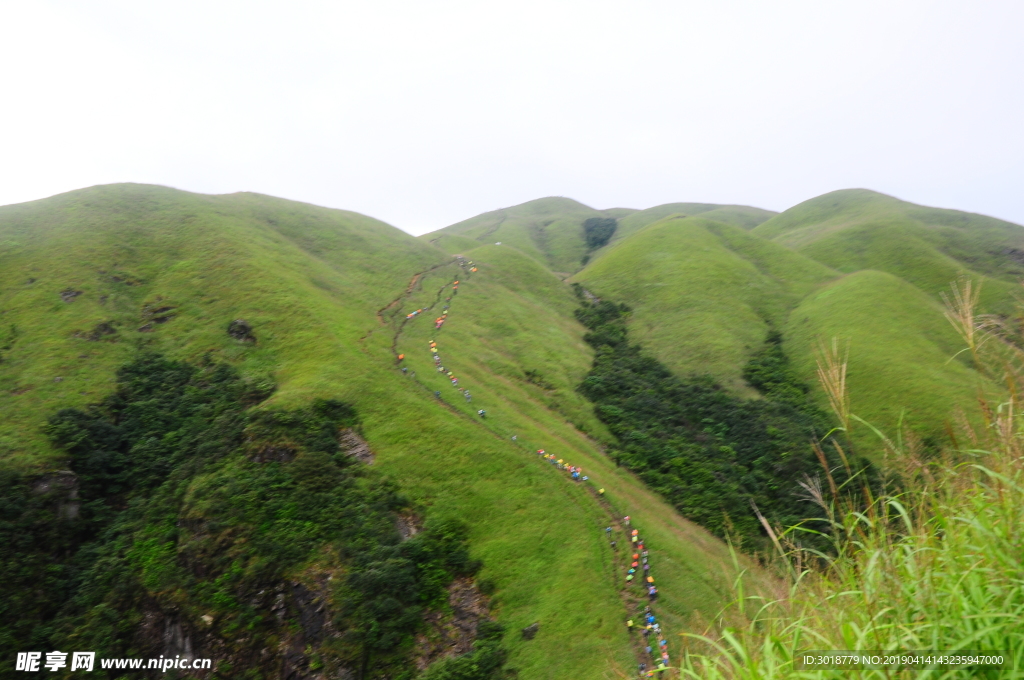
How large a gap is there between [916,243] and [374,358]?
350 ft

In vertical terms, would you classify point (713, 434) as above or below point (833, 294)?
below

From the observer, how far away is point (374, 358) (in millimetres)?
44844

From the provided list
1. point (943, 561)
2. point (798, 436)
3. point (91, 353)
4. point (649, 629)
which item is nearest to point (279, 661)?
point (649, 629)

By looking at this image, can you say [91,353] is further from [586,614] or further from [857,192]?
[857,192]

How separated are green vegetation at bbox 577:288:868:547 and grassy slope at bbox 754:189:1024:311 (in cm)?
3924

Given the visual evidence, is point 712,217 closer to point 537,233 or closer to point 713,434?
point 537,233

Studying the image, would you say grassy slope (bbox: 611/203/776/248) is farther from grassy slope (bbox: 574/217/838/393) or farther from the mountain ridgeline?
the mountain ridgeline

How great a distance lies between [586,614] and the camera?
81.8 ft

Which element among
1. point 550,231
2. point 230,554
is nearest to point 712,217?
point 550,231

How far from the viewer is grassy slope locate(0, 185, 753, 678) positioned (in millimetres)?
27781

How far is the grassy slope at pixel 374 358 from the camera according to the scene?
27781 mm

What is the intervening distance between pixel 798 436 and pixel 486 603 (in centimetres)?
3549

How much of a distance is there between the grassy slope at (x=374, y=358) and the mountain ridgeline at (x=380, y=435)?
224 millimetres

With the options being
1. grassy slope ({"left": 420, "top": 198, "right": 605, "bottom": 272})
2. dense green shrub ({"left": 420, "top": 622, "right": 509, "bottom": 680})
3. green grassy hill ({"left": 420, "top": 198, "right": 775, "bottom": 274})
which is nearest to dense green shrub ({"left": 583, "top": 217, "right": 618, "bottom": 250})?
green grassy hill ({"left": 420, "top": 198, "right": 775, "bottom": 274})
